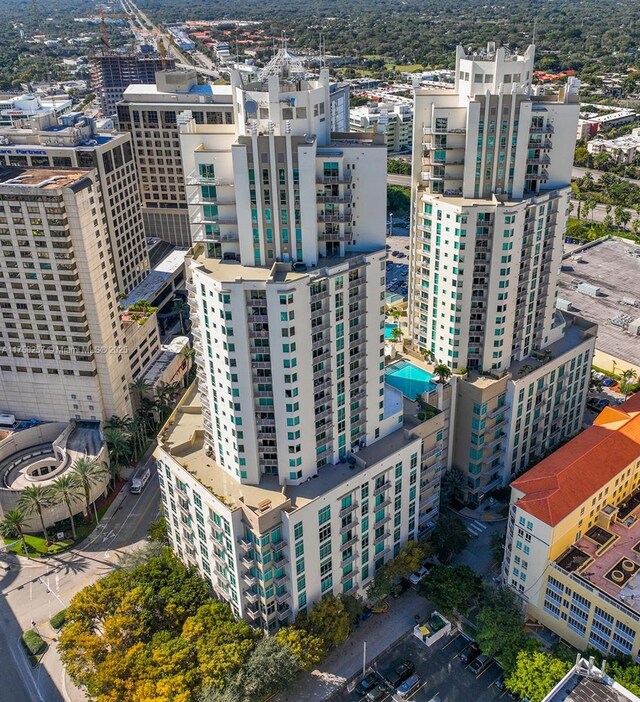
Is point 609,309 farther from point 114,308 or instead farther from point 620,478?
point 114,308

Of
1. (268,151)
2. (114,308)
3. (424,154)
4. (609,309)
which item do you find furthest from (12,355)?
(609,309)

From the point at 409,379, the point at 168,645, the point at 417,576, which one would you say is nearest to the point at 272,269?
the point at 409,379

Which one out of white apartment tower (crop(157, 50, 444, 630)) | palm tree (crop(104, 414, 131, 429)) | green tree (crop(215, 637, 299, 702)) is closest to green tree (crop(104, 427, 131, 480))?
palm tree (crop(104, 414, 131, 429))

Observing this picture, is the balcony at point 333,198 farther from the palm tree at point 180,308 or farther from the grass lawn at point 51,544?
the palm tree at point 180,308

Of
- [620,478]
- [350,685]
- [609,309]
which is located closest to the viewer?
[350,685]

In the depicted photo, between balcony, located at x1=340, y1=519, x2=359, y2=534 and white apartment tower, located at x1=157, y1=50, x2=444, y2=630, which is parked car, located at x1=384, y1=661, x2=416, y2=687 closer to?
white apartment tower, located at x1=157, y1=50, x2=444, y2=630

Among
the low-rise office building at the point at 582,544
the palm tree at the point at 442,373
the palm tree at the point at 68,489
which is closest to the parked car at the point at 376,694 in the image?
the low-rise office building at the point at 582,544
